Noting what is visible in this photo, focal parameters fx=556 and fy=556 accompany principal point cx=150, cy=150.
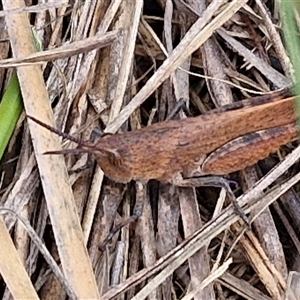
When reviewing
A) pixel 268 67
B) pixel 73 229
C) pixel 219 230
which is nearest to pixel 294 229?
pixel 219 230

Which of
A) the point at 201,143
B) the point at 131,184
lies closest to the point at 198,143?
the point at 201,143

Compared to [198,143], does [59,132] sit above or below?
above

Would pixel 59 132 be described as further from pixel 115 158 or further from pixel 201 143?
pixel 201 143

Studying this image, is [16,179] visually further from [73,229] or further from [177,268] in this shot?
[177,268]

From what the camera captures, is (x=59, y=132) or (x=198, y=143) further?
(x=198, y=143)

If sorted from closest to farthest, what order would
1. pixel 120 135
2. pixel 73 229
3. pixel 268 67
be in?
pixel 73 229 < pixel 120 135 < pixel 268 67
